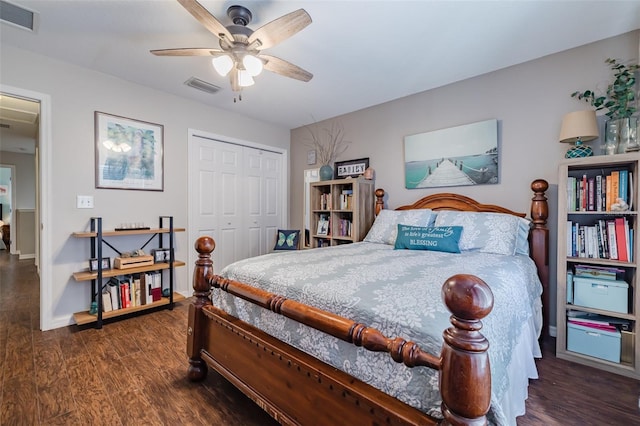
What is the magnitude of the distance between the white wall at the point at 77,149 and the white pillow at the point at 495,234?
3206 mm

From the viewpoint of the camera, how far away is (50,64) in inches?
101

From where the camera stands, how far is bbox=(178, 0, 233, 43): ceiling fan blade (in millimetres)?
1534

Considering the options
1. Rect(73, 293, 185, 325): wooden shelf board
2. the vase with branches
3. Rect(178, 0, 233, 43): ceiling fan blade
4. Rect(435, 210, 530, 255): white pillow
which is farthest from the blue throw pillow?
Rect(73, 293, 185, 325): wooden shelf board

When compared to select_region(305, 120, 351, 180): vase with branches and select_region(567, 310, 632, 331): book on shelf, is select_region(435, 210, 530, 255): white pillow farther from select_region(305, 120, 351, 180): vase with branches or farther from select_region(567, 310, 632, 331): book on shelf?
select_region(305, 120, 351, 180): vase with branches

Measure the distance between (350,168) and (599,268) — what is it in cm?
266

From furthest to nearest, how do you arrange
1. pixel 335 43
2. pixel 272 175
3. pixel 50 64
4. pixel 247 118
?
1. pixel 272 175
2. pixel 247 118
3. pixel 50 64
4. pixel 335 43

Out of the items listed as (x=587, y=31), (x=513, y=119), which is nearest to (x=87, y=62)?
(x=513, y=119)

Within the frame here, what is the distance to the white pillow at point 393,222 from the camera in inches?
110

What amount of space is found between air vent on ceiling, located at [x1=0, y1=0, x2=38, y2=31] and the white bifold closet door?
1.70 meters

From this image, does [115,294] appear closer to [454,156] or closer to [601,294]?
[454,156]

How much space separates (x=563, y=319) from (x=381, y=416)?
6.43 feet

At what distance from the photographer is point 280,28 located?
67.7 inches

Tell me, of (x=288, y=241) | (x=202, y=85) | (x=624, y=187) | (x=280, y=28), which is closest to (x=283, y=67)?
(x=280, y=28)

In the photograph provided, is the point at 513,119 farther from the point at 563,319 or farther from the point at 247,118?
the point at 247,118
